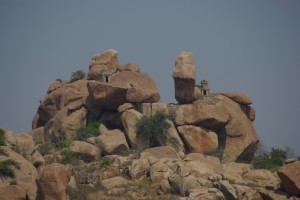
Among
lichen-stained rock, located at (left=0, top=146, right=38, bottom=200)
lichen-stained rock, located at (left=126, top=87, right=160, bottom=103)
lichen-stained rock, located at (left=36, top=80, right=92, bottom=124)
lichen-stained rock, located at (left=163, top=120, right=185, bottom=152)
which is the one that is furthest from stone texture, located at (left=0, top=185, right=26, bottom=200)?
lichen-stained rock, located at (left=36, top=80, right=92, bottom=124)

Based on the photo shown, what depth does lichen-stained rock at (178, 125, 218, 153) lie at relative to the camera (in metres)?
45.2

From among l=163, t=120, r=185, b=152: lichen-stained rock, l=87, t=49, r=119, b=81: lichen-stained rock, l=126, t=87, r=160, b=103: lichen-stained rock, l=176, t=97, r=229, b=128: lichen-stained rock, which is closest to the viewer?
l=163, t=120, r=185, b=152: lichen-stained rock

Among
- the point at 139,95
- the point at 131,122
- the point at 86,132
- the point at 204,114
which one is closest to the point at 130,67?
the point at 139,95

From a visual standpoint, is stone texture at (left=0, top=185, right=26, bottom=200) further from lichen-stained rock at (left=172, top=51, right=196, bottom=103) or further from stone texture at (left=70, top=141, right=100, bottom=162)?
lichen-stained rock at (left=172, top=51, right=196, bottom=103)

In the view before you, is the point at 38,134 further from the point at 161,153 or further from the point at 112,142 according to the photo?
the point at 161,153

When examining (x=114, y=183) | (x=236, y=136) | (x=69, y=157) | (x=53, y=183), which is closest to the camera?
(x=53, y=183)

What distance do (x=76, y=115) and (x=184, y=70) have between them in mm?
10266

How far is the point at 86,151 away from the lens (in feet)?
140

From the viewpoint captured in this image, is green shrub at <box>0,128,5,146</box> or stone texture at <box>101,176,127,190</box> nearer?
green shrub at <box>0,128,5,146</box>

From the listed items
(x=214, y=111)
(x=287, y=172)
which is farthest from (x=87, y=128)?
(x=287, y=172)

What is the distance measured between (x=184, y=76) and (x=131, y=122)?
559 cm

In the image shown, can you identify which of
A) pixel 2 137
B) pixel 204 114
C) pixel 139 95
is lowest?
pixel 2 137

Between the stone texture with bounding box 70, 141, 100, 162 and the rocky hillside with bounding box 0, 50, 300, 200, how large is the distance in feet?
0.24

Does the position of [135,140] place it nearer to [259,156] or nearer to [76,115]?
[76,115]
